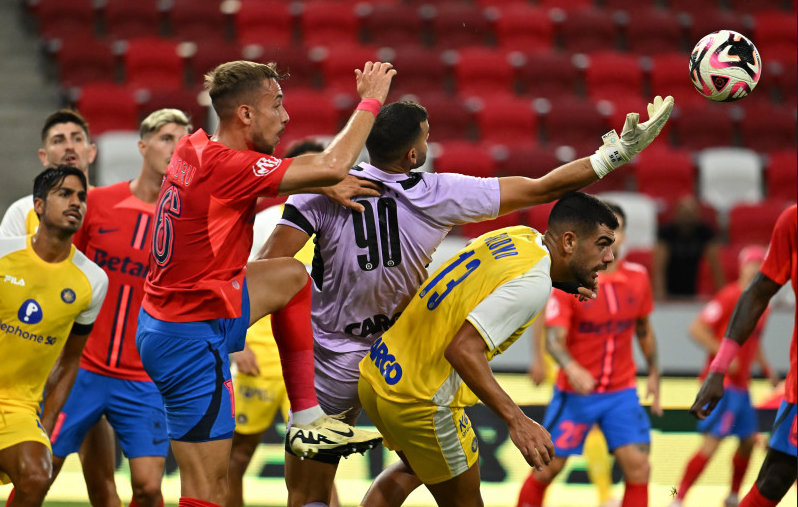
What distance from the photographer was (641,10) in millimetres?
14117

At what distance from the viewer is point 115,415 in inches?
201

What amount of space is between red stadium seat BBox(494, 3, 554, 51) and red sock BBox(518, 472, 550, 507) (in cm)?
877

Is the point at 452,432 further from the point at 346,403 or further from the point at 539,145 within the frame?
the point at 539,145

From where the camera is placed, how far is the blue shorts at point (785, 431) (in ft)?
15.2

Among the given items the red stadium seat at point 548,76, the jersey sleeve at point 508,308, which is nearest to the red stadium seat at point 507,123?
the red stadium seat at point 548,76

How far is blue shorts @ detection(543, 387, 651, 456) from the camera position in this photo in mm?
5961

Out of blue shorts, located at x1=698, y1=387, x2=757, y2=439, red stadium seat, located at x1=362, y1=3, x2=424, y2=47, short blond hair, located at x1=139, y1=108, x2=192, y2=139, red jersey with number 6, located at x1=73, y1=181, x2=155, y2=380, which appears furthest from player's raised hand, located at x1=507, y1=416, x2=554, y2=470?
red stadium seat, located at x1=362, y1=3, x2=424, y2=47

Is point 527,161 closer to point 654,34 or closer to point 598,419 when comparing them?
point 654,34

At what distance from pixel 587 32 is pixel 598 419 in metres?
8.68

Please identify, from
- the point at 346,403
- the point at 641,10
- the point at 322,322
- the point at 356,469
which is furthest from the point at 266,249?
the point at 641,10

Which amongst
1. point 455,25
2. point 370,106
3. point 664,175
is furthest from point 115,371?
point 455,25

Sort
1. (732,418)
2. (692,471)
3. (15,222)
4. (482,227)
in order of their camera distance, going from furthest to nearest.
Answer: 1. (482,227)
2. (732,418)
3. (692,471)
4. (15,222)

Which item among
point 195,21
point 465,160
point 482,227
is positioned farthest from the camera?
point 195,21

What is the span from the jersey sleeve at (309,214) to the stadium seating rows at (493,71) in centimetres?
682
